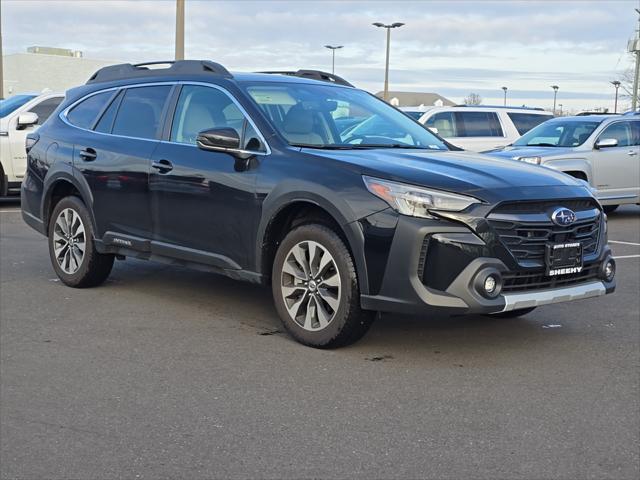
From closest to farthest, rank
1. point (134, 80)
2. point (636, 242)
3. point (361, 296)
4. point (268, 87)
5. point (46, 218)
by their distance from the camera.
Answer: point (361, 296)
point (268, 87)
point (134, 80)
point (46, 218)
point (636, 242)

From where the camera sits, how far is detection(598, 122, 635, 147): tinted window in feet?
45.6

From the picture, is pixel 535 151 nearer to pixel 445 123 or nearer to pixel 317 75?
pixel 445 123

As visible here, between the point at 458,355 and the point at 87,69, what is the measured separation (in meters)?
62.5

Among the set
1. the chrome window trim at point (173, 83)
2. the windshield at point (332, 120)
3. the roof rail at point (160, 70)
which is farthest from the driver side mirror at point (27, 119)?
the windshield at point (332, 120)

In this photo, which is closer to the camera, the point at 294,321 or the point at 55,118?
the point at 294,321

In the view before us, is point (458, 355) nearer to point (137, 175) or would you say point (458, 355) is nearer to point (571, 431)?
point (571, 431)

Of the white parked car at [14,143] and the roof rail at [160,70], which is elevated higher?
the roof rail at [160,70]

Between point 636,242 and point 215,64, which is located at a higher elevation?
point 215,64

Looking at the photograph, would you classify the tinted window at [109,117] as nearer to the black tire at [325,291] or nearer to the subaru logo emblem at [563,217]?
the black tire at [325,291]

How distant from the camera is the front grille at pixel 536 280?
201 inches

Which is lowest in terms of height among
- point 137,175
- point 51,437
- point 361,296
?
point 51,437

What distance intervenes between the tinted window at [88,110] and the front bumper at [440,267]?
3.59 metres

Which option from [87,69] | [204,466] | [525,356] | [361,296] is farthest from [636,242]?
[87,69]

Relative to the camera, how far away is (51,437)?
4012 mm
